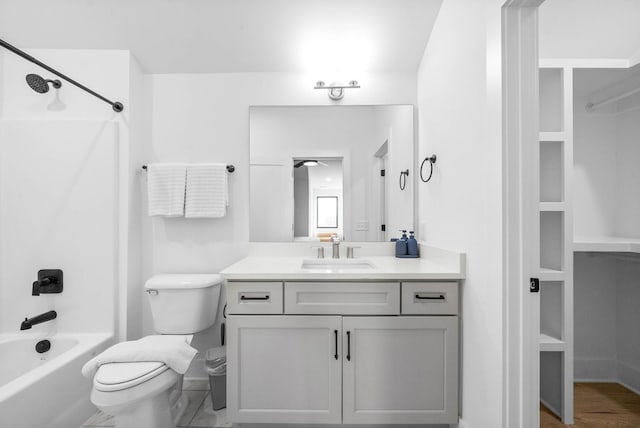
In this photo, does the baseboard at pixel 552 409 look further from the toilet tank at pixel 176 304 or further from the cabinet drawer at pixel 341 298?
the toilet tank at pixel 176 304

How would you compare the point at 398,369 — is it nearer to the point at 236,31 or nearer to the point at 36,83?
the point at 236,31

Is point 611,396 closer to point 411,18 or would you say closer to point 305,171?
point 305,171

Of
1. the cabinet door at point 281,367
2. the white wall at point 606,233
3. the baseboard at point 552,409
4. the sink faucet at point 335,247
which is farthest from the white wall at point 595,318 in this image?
the cabinet door at point 281,367

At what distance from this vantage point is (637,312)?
177 centimetres

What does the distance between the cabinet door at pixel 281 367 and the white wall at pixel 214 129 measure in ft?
2.40

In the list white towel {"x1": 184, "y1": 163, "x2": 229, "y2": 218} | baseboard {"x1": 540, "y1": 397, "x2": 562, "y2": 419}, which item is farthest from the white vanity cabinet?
white towel {"x1": 184, "y1": 163, "x2": 229, "y2": 218}

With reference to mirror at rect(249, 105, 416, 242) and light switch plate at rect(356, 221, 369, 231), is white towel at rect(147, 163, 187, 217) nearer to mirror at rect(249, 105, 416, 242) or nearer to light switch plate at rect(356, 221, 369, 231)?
mirror at rect(249, 105, 416, 242)

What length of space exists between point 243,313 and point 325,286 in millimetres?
419

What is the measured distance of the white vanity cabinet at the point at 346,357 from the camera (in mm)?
1385

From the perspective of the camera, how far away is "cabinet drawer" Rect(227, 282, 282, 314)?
1409 millimetres

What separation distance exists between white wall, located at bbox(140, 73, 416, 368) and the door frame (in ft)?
3.47

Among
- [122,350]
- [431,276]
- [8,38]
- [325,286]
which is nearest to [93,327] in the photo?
[122,350]

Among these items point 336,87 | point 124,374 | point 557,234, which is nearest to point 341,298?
point 124,374

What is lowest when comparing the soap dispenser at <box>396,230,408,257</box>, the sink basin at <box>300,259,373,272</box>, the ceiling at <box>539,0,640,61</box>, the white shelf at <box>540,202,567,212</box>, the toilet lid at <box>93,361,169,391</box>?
the toilet lid at <box>93,361,169,391</box>
